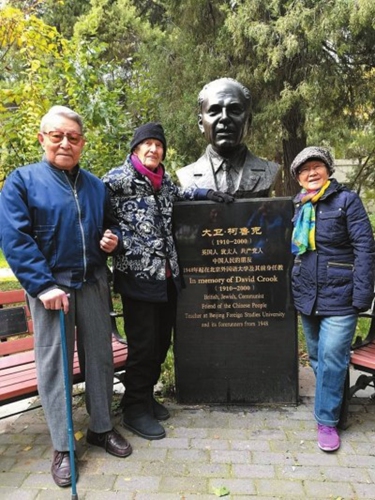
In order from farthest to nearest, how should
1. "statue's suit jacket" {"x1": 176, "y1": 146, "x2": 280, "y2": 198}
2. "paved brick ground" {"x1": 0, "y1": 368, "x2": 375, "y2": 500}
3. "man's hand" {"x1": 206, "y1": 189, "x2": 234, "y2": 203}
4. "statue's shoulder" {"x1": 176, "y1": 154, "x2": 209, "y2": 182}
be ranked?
"statue's shoulder" {"x1": 176, "y1": 154, "x2": 209, "y2": 182}
"statue's suit jacket" {"x1": 176, "y1": 146, "x2": 280, "y2": 198}
"man's hand" {"x1": 206, "y1": 189, "x2": 234, "y2": 203}
"paved brick ground" {"x1": 0, "y1": 368, "x2": 375, "y2": 500}

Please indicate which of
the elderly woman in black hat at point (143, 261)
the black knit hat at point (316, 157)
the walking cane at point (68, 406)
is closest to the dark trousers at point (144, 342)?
the elderly woman in black hat at point (143, 261)

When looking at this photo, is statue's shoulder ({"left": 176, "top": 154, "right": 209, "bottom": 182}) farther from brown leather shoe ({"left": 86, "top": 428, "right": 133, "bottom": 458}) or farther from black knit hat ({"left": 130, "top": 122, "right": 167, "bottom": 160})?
brown leather shoe ({"left": 86, "top": 428, "right": 133, "bottom": 458})

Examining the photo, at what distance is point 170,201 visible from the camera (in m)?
3.24

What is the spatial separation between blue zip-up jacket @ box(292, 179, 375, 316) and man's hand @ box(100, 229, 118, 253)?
1207mm

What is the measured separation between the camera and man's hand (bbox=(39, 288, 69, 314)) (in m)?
2.46

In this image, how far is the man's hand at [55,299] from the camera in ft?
8.08

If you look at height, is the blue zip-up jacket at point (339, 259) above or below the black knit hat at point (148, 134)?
below

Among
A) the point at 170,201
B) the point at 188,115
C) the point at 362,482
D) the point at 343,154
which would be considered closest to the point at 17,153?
the point at 170,201

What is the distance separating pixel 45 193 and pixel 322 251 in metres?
1.67

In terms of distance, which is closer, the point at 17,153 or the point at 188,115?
the point at 17,153

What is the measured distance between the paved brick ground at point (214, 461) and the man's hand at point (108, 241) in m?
1.28

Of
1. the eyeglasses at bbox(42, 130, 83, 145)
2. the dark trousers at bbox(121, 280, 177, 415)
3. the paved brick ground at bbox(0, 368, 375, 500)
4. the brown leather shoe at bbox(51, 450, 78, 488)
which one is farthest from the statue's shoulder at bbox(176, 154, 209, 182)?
the brown leather shoe at bbox(51, 450, 78, 488)

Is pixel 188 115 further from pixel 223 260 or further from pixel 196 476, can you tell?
pixel 196 476

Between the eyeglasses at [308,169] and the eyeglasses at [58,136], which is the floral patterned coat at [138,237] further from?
the eyeglasses at [308,169]
